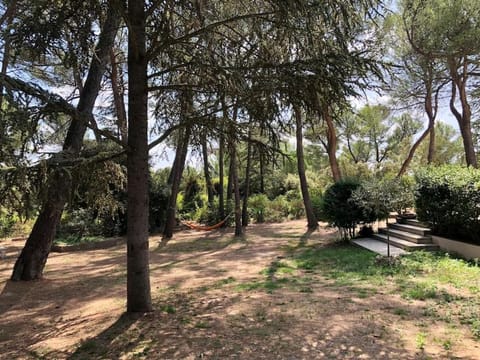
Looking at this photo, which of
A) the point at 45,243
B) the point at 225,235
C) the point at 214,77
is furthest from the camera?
the point at 225,235

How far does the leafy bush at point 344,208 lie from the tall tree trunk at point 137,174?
18.7 feet

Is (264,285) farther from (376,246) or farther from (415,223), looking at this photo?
(415,223)

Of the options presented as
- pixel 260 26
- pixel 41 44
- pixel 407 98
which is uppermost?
pixel 407 98

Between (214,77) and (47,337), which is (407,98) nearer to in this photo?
(214,77)

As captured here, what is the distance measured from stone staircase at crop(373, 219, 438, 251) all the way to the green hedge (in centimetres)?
26

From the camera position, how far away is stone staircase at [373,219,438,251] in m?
7.09

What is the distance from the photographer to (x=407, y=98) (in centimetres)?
1550

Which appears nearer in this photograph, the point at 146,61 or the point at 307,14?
the point at 307,14

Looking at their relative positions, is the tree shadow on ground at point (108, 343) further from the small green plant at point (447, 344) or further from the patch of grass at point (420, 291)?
the patch of grass at point (420, 291)

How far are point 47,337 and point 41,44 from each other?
277 cm

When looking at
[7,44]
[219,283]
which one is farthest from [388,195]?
[7,44]

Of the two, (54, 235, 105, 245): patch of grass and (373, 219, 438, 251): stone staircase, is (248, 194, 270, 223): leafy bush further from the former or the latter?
(373, 219, 438, 251): stone staircase

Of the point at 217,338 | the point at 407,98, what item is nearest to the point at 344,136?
the point at 407,98

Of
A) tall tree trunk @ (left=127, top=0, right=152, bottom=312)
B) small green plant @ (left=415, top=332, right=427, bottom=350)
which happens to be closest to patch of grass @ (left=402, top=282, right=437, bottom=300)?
small green plant @ (left=415, top=332, right=427, bottom=350)
